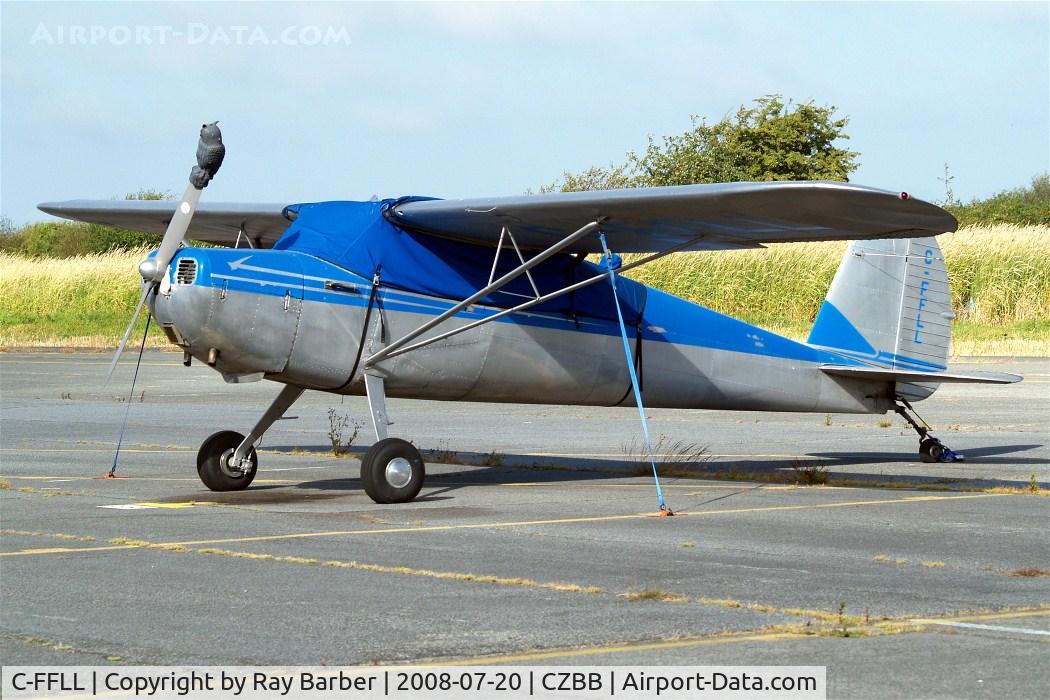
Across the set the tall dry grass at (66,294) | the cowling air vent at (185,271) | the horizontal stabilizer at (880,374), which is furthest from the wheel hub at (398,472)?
the tall dry grass at (66,294)

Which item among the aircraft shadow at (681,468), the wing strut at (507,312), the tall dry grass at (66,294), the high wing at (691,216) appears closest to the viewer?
the high wing at (691,216)

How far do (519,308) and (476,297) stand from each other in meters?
0.39

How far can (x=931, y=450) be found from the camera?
15086 millimetres

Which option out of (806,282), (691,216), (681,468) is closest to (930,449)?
(681,468)

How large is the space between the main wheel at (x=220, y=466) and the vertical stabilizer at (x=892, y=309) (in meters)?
6.42

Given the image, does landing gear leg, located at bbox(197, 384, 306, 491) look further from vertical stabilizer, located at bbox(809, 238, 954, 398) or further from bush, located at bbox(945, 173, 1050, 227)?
bush, located at bbox(945, 173, 1050, 227)

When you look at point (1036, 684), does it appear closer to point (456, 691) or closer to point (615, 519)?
point (456, 691)

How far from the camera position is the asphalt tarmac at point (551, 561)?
573 centimetres

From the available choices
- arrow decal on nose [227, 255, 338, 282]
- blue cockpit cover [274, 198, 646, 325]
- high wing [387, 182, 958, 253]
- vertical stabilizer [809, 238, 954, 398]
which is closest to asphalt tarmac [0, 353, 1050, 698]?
vertical stabilizer [809, 238, 954, 398]

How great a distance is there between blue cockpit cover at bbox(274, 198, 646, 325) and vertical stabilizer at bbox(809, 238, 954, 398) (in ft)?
10.1

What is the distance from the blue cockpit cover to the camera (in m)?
12.2

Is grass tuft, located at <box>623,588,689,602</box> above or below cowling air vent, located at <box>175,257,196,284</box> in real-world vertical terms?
below

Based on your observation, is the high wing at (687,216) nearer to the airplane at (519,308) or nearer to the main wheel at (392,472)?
the airplane at (519,308)

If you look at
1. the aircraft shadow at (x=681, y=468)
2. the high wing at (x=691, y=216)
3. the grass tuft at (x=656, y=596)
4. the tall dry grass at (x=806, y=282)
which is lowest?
the grass tuft at (x=656, y=596)
